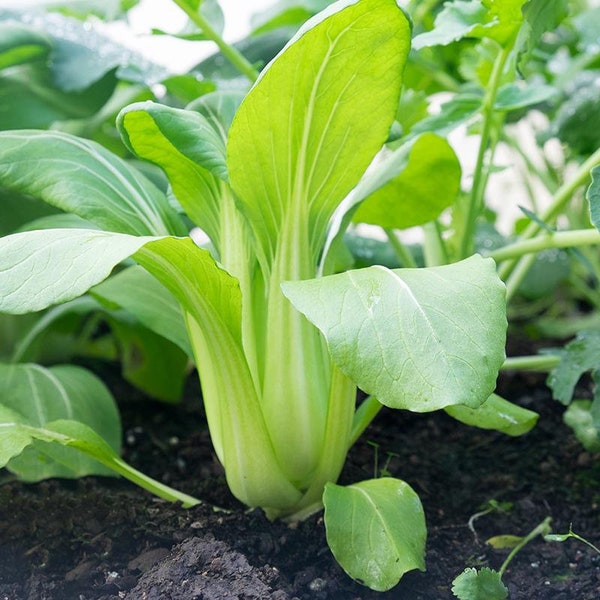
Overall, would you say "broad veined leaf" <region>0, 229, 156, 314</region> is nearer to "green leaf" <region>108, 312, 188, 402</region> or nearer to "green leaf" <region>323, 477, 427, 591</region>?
"green leaf" <region>323, 477, 427, 591</region>

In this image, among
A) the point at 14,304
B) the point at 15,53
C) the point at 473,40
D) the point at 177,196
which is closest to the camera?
the point at 14,304

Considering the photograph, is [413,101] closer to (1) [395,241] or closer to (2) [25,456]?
(1) [395,241]

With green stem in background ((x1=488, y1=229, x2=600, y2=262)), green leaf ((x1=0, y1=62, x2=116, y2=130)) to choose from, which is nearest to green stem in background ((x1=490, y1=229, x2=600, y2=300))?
green stem in background ((x1=488, y1=229, x2=600, y2=262))

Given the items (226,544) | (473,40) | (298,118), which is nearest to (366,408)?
(226,544)

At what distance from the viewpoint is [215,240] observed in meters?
0.91

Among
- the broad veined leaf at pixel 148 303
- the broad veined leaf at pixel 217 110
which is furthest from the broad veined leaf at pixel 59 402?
the broad veined leaf at pixel 217 110

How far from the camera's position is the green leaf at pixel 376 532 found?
72cm

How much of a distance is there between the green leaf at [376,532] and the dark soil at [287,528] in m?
0.05

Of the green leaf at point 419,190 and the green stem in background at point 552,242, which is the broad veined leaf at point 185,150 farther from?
the green stem in background at point 552,242

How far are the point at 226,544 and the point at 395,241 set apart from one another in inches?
19.5

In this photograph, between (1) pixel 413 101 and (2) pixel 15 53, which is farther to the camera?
(2) pixel 15 53

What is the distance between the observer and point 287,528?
2.76 feet

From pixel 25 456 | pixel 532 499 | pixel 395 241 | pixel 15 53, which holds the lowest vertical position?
pixel 532 499

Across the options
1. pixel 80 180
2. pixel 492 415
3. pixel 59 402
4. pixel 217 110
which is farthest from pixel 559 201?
pixel 59 402
